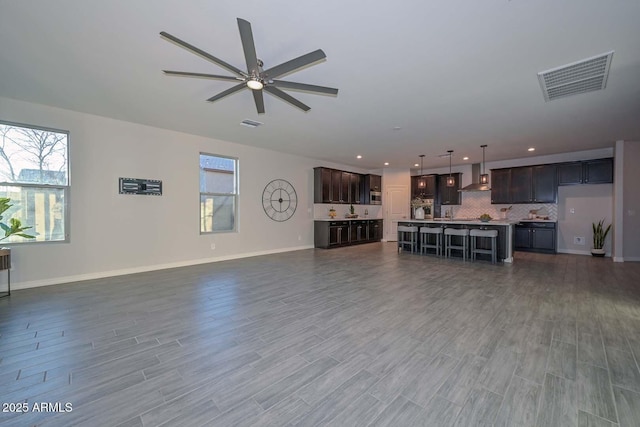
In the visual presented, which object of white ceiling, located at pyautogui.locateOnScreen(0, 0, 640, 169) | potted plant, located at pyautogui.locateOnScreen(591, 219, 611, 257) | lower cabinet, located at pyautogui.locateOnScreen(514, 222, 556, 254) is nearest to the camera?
white ceiling, located at pyautogui.locateOnScreen(0, 0, 640, 169)

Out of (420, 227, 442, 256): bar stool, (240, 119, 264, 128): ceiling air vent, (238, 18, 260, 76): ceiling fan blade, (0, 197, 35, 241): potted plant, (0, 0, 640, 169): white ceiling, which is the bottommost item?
(420, 227, 442, 256): bar stool

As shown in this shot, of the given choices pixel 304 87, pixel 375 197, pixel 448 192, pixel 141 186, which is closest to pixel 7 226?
pixel 141 186

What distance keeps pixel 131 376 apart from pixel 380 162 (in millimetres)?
8278

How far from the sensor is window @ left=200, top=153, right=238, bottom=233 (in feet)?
19.9

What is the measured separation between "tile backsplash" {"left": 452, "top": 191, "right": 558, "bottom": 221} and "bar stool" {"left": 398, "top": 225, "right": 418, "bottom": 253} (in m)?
2.79

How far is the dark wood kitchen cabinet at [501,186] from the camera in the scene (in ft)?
26.5

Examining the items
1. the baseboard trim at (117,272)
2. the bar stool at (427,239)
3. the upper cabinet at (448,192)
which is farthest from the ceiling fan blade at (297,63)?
the upper cabinet at (448,192)

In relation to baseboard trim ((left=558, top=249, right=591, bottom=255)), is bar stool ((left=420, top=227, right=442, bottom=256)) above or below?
above

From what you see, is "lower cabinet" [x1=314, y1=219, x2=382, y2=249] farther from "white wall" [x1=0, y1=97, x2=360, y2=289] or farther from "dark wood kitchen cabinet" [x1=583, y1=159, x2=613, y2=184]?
"dark wood kitchen cabinet" [x1=583, y1=159, x2=613, y2=184]

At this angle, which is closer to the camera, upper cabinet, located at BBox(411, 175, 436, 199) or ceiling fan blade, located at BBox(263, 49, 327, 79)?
ceiling fan blade, located at BBox(263, 49, 327, 79)

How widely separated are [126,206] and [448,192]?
30.4 feet

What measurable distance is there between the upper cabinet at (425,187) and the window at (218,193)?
6544mm

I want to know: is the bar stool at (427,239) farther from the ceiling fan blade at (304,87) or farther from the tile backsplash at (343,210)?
the ceiling fan blade at (304,87)

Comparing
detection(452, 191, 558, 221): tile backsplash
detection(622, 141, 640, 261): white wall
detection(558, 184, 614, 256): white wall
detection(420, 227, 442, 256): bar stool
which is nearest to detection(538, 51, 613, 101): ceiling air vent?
detection(420, 227, 442, 256): bar stool
